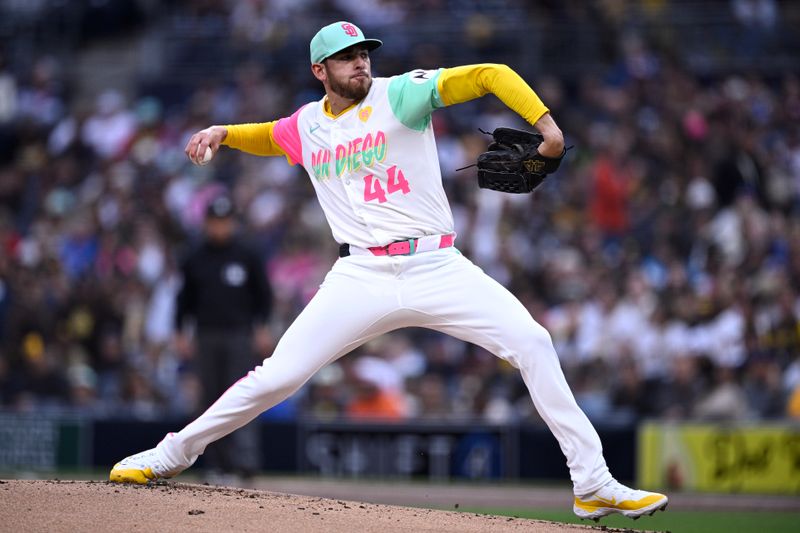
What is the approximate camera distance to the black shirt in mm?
11766

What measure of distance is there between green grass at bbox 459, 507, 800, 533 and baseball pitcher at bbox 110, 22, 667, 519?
2413 mm

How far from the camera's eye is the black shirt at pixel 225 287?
1177cm

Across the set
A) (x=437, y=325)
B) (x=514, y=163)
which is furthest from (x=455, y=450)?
(x=514, y=163)

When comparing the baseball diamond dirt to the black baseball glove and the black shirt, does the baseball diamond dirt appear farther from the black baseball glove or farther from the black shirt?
the black shirt

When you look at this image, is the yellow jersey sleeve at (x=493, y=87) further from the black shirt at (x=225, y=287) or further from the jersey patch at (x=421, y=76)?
the black shirt at (x=225, y=287)

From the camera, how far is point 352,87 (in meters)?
Answer: 7.12

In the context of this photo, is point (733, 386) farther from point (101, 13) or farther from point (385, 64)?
point (101, 13)

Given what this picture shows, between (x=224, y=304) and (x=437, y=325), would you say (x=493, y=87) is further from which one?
(x=224, y=304)

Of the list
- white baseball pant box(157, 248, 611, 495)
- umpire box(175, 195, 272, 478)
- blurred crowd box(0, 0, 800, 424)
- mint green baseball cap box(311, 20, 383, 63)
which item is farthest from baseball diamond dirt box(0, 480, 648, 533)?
blurred crowd box(0, 0, 800, 424)

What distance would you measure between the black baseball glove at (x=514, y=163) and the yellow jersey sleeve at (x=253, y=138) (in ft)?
4.51

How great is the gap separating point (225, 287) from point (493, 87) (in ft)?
18.7

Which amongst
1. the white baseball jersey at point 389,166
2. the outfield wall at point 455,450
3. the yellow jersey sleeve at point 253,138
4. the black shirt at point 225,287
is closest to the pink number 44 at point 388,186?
the white baseball jersey at point 389,166

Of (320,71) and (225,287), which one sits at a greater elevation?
(320,71)

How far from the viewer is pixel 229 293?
38.6ft
